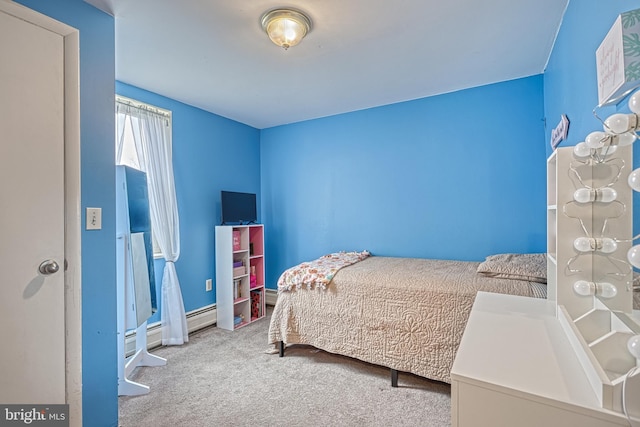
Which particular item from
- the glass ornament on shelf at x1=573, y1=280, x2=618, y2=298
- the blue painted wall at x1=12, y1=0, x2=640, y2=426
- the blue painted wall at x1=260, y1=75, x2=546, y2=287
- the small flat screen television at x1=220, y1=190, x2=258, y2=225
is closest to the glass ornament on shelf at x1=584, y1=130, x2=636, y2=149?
the glass ornament on shelf at x1=573, y1=280, x2=618, y2=298

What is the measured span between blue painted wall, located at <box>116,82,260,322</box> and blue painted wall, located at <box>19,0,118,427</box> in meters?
1.12

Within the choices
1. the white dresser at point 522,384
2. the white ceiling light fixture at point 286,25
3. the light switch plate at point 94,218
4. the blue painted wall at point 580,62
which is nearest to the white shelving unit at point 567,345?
the white dresser at point 522,384

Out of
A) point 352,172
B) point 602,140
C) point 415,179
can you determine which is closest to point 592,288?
point 602,140

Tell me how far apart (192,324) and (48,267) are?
191 cm

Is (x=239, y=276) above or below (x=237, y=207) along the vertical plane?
below

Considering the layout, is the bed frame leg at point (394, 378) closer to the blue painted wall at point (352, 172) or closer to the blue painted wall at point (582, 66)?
the blue painted wall at point (352, 172)

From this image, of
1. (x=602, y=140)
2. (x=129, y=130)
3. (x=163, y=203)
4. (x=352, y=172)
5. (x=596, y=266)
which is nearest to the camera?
(x=602, y=140)

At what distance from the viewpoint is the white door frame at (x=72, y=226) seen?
136 centimetres

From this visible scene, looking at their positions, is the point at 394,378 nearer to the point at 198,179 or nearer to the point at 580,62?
the point at 580,62

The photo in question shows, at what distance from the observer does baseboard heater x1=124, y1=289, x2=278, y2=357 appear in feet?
7.96

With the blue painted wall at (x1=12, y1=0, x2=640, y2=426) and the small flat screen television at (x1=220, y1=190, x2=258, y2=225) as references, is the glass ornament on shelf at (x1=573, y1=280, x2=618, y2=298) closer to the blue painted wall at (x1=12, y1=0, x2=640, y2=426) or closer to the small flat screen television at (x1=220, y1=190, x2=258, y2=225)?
the blue painted wall at (x1=12, y1=0, x2=640, y2=426)

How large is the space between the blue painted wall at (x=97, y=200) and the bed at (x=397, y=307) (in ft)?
3.94

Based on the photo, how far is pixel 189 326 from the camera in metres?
2.93

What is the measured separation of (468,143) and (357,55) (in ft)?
4.58
